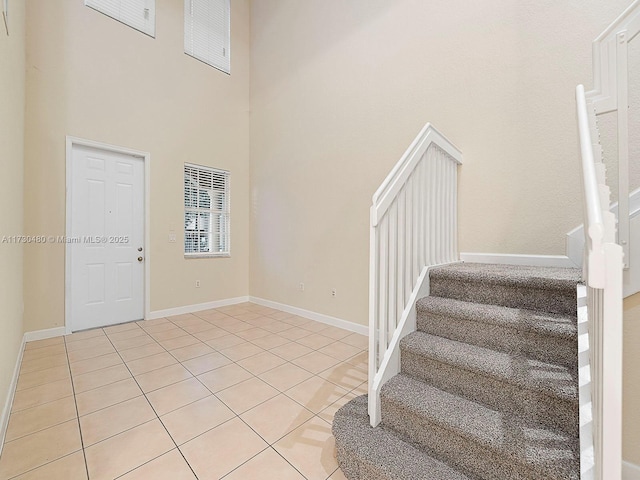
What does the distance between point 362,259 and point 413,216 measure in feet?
4.94

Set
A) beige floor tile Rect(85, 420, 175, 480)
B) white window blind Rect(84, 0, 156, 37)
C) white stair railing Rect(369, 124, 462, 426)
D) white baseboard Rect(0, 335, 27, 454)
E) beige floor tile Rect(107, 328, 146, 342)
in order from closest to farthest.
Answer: beige floor tile Rect(85, 420, 175, 480), white stair railing Rect(369, 124, 462, 426), white baseboard Rect(0, 335, 27, 454), beige floor tile Rect(107, 328, 146, 342), white window blind Rect(84, 0, 156, 37)

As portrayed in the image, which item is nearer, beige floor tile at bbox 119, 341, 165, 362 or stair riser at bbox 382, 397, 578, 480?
stair riser at bbox 382, 397, 578, 480

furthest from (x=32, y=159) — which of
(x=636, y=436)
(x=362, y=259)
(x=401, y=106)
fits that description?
(x=636, y=436)

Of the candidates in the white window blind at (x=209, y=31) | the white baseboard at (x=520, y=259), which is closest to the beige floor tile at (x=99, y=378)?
the white baseboard at (x=520, y=259)

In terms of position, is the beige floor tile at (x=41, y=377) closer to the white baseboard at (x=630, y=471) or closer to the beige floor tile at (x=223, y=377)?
the beige floor tile at (x=223, y=377)

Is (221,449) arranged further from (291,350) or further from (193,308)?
(193,308)

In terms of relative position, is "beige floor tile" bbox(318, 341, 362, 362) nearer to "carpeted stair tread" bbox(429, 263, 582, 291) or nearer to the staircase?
the staircase

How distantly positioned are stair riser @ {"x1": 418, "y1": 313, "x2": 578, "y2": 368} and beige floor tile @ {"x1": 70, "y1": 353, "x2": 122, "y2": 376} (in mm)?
2796

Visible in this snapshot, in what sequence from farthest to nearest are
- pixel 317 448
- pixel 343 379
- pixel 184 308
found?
pixel 184 308
pixel 343 379
pixel 317 448

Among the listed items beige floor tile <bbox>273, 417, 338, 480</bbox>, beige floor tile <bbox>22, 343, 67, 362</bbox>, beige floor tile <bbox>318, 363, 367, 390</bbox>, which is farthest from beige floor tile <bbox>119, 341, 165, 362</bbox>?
beige floor tile <bbox>273, 417, 338, 480</bbox>

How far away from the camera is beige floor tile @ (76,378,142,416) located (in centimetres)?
196

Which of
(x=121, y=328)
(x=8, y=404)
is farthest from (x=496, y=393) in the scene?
(x=121, y=328)

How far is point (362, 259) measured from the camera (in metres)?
3.42

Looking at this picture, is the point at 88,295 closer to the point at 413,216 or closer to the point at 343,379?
the point at 343,379
